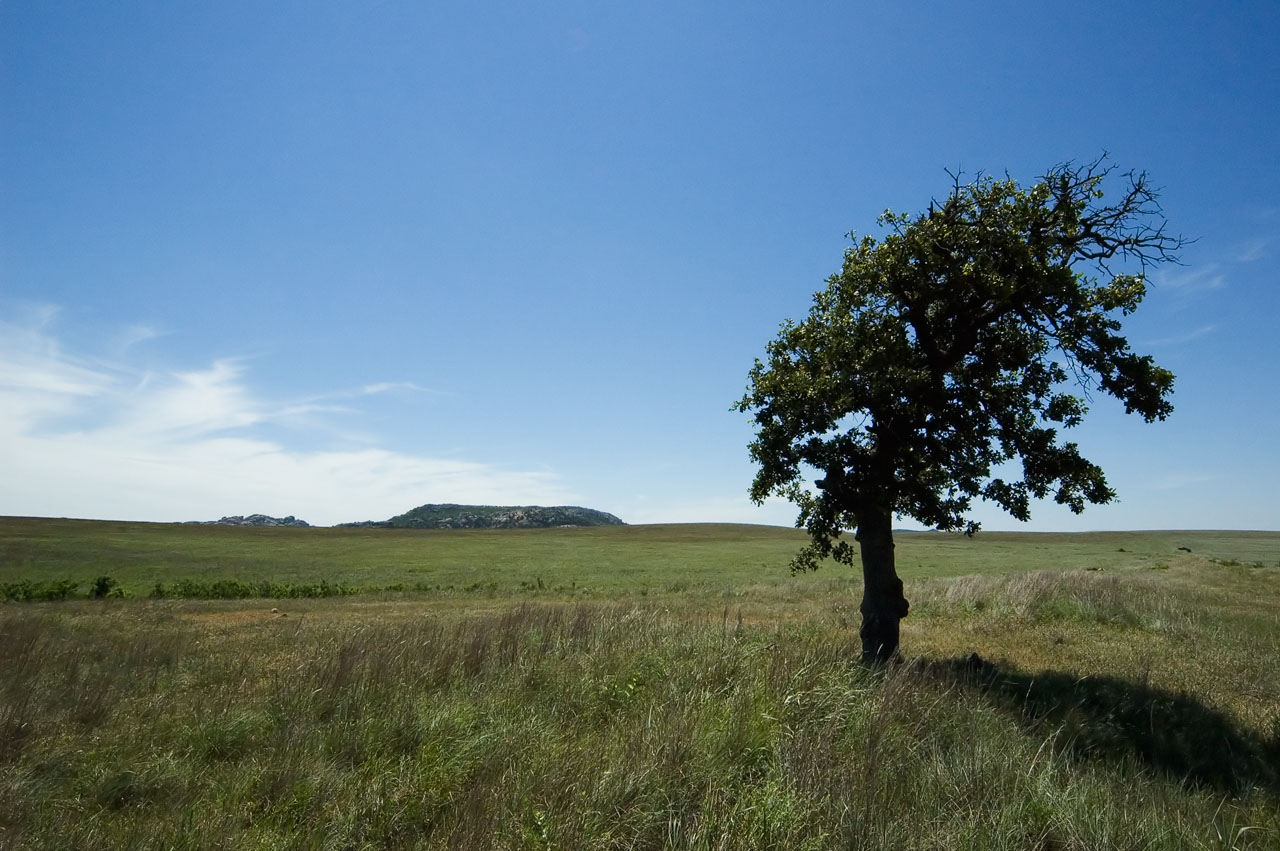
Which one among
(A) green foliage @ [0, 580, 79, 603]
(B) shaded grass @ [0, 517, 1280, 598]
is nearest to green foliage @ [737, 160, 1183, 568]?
(B) shaded grass @ [0, 517, 1280, 598]

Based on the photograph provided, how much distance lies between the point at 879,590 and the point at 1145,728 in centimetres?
489

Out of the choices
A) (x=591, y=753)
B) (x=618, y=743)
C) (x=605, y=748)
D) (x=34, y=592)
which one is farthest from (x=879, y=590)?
(x=34, y=592)

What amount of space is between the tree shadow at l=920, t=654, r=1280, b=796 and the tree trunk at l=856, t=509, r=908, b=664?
1774 mm

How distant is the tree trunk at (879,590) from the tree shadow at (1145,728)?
1774 millimetres

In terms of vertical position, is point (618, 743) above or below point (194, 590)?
above

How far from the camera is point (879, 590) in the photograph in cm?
1400

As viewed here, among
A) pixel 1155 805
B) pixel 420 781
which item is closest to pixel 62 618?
pixel 420 781

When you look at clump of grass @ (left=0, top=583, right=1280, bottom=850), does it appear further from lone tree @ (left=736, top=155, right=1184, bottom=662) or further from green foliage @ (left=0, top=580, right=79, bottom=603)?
green foliage @ (left=0, top=580, right=79, bottom=603)

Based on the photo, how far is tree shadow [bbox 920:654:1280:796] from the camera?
8336mm

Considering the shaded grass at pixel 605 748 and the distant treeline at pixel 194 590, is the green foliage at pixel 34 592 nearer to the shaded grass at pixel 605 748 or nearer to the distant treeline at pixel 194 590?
the distant treeline at pixel 194 590

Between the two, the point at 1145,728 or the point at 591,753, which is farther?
the point at 1145,728

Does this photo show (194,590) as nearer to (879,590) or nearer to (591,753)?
→ (879,590)

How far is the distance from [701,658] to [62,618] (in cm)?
2471

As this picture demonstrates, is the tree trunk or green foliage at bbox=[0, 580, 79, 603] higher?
the tree trunk
